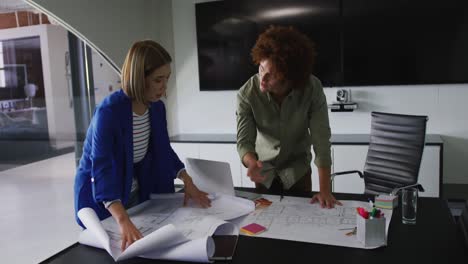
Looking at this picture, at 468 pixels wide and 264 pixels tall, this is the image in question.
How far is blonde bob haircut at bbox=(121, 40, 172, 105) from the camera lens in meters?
1.43

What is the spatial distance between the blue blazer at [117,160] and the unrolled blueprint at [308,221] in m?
0.45

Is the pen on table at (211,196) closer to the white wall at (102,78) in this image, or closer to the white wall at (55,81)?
the white wall at (102,78)

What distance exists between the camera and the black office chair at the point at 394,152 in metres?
2.57

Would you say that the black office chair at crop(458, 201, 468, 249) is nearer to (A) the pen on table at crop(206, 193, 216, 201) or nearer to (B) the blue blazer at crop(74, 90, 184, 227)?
(A) the pen on table at crop(206, 193, 216, 201)

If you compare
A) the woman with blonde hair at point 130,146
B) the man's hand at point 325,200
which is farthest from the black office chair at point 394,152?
the woman with blonde hair at point 130,146

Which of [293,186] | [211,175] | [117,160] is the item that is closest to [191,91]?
[293,186]

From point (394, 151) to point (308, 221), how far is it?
1.49 metres

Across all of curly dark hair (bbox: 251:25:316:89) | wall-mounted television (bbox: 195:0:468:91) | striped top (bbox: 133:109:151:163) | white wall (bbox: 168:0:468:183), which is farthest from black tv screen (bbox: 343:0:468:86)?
striped top (bbox: 133:109:151:163)

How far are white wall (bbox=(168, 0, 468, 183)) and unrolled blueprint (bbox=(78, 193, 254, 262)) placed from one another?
2.60 meters

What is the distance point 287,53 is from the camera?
5.26 feet

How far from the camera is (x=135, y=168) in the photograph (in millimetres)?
1686

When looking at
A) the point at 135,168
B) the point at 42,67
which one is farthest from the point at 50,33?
the point at 135,168

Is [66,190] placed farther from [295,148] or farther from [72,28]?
[295,148]

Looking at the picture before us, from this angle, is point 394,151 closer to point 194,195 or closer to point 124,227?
point 194,195
